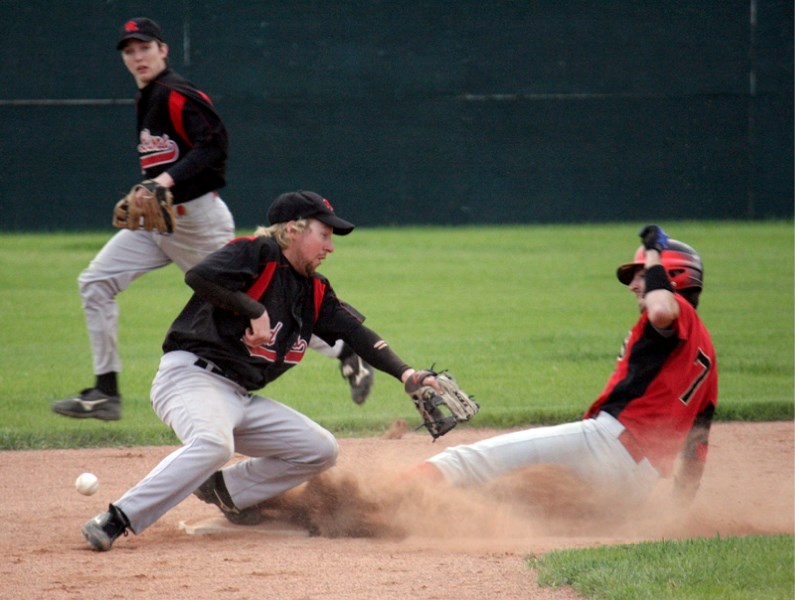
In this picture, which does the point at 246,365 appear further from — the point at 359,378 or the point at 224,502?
the point at 359,378

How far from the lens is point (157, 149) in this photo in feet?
19.0

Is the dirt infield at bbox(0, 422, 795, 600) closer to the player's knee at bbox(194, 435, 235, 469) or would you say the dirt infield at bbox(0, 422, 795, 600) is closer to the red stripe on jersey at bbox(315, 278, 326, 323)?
the player's knee at bbox(194, 435, 235, 469)

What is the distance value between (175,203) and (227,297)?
187 cm

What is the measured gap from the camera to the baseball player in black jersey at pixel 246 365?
4.00 metres

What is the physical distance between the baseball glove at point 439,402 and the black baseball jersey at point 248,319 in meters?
0.46

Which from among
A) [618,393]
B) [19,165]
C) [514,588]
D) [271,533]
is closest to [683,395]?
[618,393]

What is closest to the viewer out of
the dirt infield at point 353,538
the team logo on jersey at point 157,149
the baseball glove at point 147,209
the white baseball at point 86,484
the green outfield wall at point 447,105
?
the dirt infield at point 353,538

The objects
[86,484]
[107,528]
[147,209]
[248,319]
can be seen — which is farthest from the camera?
[147,209]

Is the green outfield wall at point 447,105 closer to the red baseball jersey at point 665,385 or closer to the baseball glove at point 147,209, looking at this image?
the baseball glove at point 147,209

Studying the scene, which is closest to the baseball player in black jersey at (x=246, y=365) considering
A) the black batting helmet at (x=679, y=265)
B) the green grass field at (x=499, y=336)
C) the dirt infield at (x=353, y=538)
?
the dirt infield at (x=353, y=538)

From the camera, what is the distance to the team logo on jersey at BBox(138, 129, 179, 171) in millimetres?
5781

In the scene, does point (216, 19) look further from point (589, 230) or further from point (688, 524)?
point (688, 524)

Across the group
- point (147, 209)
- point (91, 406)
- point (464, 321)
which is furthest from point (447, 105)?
point (91, 406)

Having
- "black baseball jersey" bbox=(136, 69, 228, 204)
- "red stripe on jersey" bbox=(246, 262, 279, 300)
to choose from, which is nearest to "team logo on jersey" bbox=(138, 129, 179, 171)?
"black baseball jersey" bbox=(136, 69, 228, 204)
